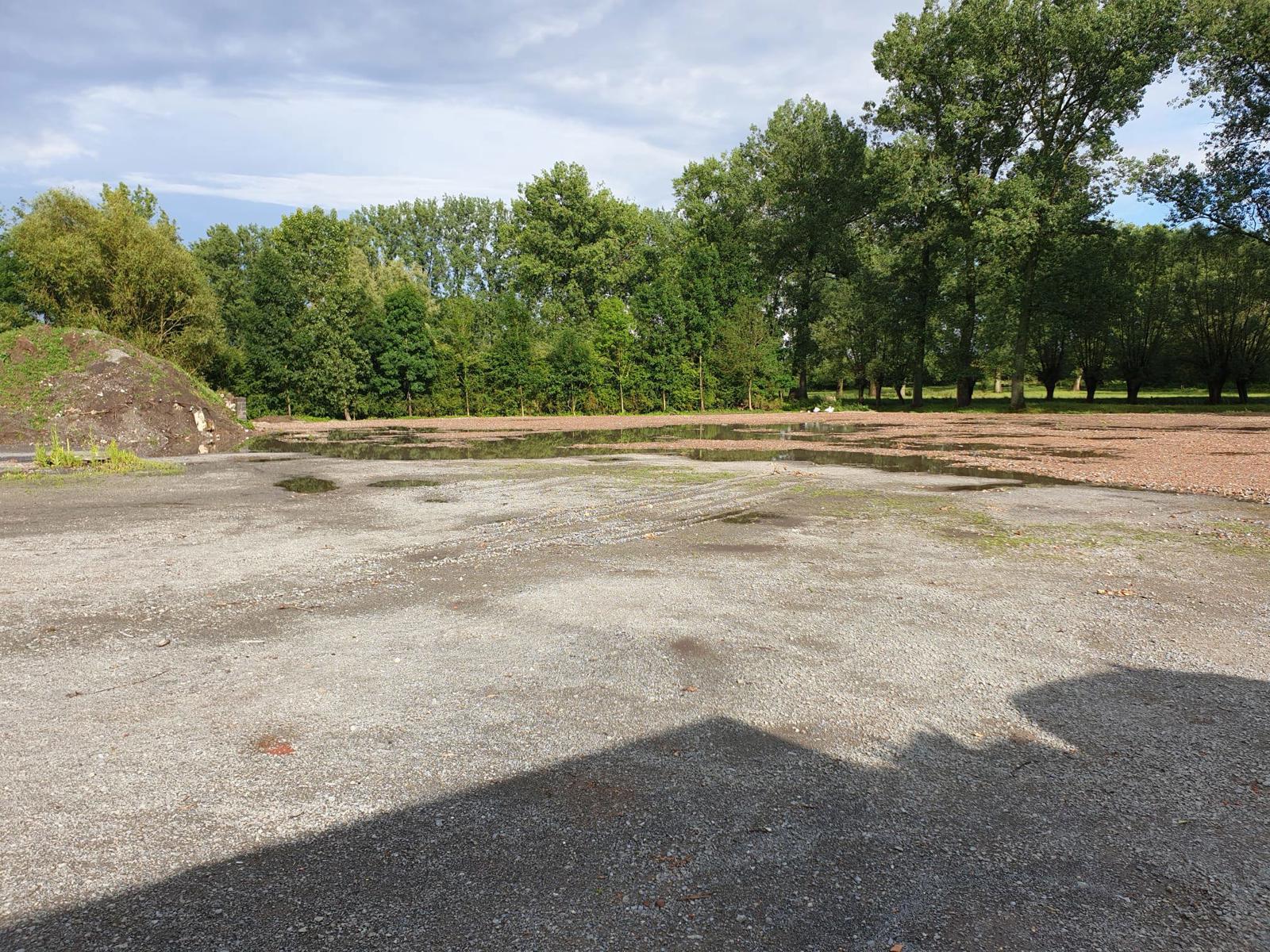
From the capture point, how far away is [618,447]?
18.5 metres

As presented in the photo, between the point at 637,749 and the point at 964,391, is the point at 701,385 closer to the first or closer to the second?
the point at 964,391

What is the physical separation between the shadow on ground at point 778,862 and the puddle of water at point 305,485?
9.22 meters

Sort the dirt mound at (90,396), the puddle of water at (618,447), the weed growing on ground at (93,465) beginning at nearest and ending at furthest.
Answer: the weed growing on ground at (93,465) < the puddle of water at (618,447) < the dirt mound at (90,396)

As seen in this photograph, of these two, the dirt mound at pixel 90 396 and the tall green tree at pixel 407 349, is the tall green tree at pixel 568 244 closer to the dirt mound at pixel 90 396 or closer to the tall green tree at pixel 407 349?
the tall green tree at pixel 407 349

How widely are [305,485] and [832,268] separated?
1704 inches

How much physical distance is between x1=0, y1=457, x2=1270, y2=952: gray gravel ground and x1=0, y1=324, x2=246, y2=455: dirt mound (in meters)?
13.9

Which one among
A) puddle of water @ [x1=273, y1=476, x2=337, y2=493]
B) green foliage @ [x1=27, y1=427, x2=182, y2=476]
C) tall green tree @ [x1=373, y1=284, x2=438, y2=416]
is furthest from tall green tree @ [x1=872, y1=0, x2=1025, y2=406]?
green foliage @ [x1=27, y1=427, x2=182, y2=476]

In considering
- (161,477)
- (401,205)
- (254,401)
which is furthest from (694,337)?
(401,205)

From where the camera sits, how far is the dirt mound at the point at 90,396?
17719mm

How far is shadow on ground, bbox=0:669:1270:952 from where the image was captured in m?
2.05

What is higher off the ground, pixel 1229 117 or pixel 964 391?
pixel 1229 117

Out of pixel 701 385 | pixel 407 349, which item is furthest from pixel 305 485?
pixel 701 385

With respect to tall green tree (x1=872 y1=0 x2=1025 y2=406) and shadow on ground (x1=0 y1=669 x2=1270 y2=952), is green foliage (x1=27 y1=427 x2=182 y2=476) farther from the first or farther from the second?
tall green tree (x1=872 y1=0 x2=1025 y2=406)

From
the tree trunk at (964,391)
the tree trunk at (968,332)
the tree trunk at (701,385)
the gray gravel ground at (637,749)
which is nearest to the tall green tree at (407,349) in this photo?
the tree trunk at (701,385)
